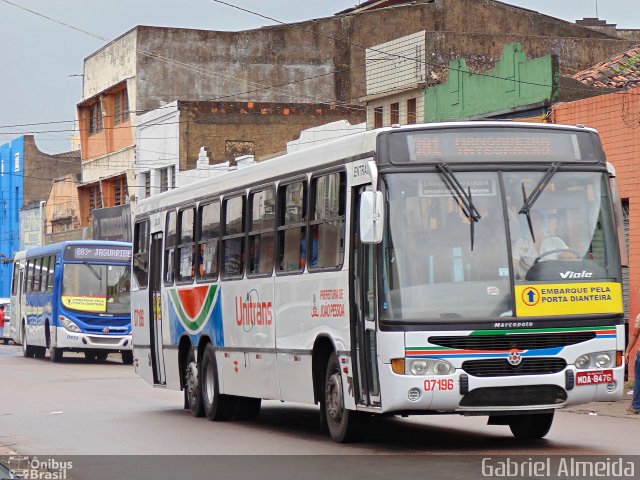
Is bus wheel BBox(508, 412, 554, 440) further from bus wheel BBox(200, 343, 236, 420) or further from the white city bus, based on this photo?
bus wheel BBox(200, 343, 236, 420)

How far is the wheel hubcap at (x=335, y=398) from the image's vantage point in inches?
565

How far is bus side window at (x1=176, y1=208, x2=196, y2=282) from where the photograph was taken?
19562 mm

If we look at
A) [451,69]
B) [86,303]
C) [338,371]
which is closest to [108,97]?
[86,303]

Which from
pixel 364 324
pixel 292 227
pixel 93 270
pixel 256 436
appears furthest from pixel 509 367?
pixel 93 270

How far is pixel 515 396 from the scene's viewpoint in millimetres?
13195

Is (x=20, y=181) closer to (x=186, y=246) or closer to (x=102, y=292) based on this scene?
(x=102, y=292)

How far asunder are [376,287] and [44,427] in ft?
20.4

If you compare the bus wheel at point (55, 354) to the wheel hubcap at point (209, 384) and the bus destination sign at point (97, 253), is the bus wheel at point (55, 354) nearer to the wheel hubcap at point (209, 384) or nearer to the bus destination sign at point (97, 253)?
the bus destination sign at point (97, 253)

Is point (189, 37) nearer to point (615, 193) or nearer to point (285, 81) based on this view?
point (285, 81)

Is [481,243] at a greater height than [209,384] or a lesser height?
greater

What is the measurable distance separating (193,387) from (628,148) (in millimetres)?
8771

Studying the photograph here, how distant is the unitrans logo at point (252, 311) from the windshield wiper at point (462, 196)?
3.53 m

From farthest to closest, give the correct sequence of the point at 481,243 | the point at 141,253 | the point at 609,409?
the point at 141,253
the point at 609,409
the point at 481,243

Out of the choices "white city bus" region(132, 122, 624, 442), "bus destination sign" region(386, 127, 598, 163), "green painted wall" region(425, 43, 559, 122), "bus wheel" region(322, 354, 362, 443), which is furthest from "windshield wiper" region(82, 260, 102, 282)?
"bus destination sign" region(386, 127, 598, 163)
